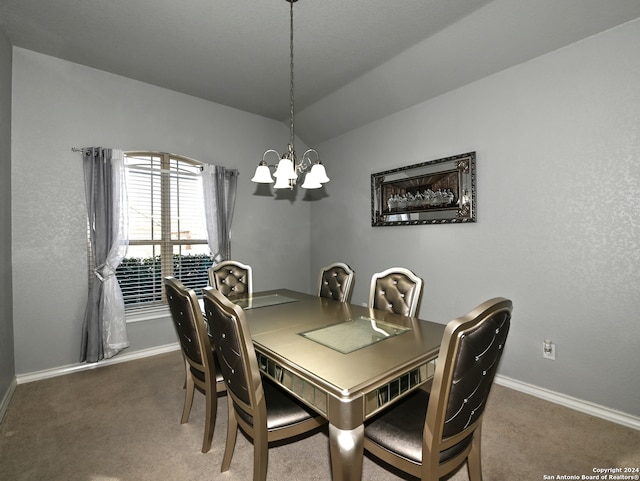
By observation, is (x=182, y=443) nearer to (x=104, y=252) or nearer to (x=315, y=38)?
(x=104, y=252)

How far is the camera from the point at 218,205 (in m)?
3.78

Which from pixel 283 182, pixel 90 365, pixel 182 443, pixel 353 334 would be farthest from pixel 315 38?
pixel 90 365

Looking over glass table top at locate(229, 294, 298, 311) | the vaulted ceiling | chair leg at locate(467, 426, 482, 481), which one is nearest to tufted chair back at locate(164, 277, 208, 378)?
glass table top at locate(229, 294, 298, 311)

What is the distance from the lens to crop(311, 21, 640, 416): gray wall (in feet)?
6.93

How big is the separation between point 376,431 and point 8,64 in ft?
12.9

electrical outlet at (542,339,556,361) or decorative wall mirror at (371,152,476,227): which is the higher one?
decorative wall mirror at (371,152,476,227)

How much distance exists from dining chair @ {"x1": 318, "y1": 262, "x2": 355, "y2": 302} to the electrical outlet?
161cm

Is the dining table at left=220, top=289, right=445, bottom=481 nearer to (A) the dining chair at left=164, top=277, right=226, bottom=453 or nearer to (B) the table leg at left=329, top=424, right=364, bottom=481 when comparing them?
(B) the table leg at left=329, top=424, right=364, bottom=481

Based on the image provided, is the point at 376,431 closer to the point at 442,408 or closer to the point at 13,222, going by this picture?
the point at 442,408

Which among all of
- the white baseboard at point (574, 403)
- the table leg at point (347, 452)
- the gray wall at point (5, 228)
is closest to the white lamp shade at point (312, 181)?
the table leg at point (347, 452)

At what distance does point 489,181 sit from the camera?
2773mm

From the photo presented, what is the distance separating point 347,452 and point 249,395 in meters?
0.49

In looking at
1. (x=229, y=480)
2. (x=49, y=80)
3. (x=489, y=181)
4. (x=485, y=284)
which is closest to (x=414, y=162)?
(x=489, y=181)

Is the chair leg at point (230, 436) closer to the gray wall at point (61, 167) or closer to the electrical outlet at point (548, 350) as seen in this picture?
the gray wall at point (61, 167)
